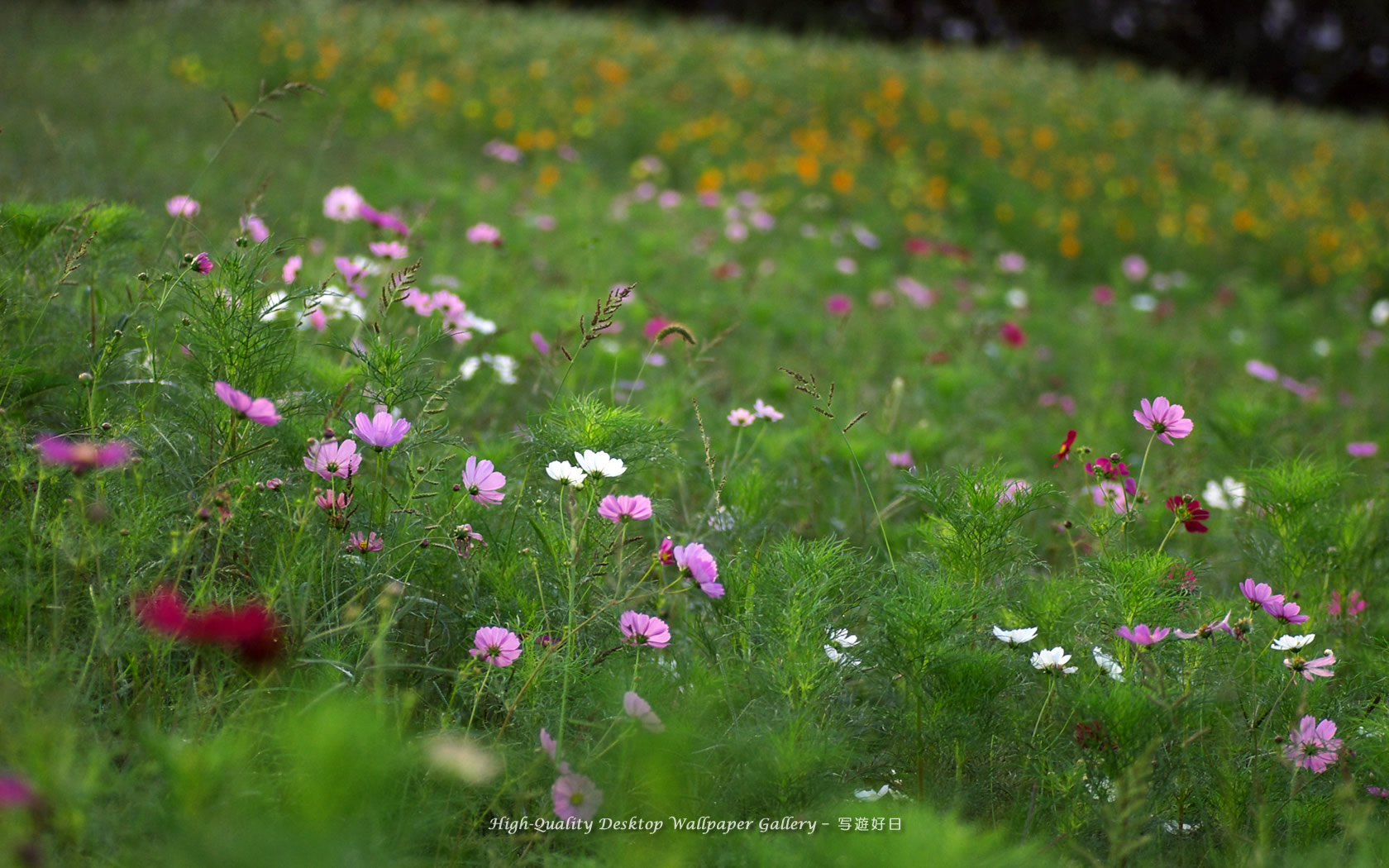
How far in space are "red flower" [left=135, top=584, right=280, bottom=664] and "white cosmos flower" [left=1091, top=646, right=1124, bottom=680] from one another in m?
1.09

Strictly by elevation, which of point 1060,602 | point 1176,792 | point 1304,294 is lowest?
point 1304,294

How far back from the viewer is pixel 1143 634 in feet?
4.14

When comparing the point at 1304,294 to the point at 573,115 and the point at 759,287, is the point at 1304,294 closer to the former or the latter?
the point at 759,287

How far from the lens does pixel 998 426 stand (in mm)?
2979

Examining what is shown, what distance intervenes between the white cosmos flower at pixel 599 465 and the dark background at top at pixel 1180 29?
16.9 m

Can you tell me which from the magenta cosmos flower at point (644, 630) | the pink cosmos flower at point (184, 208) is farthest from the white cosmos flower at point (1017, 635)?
the pink cosmos flower at point (184, 208)

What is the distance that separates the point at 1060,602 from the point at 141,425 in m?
1.36

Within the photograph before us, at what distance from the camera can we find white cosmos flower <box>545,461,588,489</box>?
4.38ft

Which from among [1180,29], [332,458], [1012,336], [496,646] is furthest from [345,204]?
[1180,29]

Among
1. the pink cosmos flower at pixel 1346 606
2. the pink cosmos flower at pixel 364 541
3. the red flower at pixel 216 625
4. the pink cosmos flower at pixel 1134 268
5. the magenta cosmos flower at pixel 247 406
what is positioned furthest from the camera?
the pink cosmos flower at pixel 1134 268

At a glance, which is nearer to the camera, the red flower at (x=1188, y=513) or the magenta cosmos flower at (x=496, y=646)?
the magenta cosmos flower at (x=496, y=646)

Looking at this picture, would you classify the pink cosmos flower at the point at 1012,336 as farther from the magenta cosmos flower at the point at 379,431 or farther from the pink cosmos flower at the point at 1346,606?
the magenta cosmos flower at the point at 379,431

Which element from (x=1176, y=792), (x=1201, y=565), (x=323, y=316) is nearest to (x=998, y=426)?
(x=1201, y=565)

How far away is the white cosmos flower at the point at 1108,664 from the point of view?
4.36 feet
